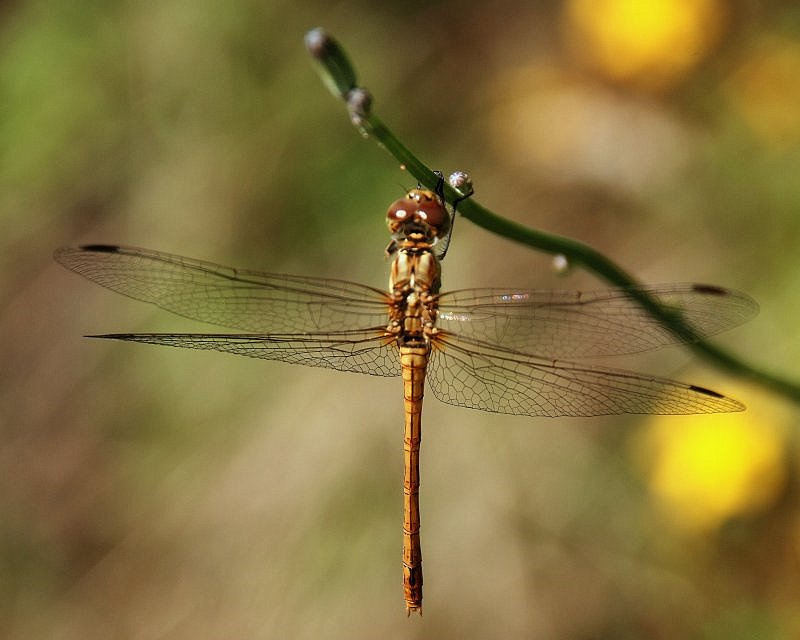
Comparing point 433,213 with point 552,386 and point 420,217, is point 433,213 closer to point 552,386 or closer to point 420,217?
point 420,217

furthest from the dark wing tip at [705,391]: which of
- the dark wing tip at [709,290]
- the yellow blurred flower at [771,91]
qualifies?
the yellow blurred flower at [771,91]

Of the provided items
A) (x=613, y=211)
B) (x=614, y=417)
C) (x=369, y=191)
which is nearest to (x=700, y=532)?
(x=614, y=417)

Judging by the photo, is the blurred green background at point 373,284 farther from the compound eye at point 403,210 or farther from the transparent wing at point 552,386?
the compound eye at point 403,210

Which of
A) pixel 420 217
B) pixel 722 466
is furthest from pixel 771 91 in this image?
pixel 420 217

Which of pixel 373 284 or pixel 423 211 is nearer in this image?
pixel 423 211

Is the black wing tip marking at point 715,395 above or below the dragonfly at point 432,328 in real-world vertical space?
below

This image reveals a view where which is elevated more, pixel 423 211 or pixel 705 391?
pixel 423 211

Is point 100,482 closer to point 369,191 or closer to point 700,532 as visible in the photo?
point 369,191
